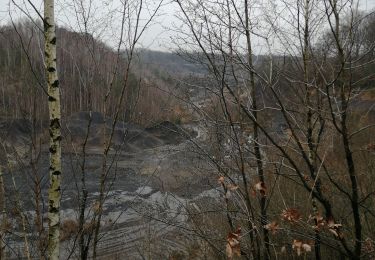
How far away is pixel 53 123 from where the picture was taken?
3607 millimetres

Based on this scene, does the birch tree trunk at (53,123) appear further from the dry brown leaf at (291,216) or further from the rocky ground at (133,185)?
the dry brown leaf at (291,216)

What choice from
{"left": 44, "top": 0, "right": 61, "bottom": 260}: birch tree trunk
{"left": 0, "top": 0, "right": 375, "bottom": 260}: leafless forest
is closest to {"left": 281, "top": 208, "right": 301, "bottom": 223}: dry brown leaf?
{"left": 0, "top": 0, "right": 375, "bottom": 260}: leafless forest

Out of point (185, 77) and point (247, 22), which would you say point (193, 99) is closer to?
point (185, 77)

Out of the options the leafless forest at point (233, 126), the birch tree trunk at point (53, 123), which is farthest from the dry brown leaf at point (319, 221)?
the birch tree trunk at point (53, 123)

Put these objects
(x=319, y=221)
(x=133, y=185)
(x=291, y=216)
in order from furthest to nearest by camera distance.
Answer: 1. (x=133, y=185)
2. (x=319, y=221)
3. (x=291, y=216)

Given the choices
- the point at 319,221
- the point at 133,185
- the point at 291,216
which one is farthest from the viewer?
the point at 133,185

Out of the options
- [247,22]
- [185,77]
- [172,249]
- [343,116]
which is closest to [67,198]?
[172,249]

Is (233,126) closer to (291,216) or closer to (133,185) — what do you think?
(291,216)

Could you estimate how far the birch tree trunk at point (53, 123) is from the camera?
11.7 feet

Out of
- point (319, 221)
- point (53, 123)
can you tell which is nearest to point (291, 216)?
point (319, 221)

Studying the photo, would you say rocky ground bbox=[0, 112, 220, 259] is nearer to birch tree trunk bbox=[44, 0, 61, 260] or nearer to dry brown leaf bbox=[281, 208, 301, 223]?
birch tree trunk bbox=[44, 0, 61, 260]

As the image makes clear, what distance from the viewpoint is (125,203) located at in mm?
14625

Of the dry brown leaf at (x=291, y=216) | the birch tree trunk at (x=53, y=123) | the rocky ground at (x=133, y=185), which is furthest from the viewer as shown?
the rocky ground at (x=133, y=185)

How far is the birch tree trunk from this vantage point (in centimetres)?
356
